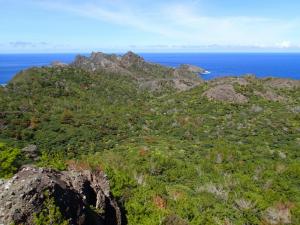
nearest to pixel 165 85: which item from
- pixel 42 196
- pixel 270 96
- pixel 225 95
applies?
pixel 225 95

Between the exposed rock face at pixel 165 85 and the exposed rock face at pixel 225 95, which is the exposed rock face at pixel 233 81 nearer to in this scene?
the exposed rock face at pixel 225 95

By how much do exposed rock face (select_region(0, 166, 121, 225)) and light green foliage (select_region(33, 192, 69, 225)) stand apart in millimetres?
250

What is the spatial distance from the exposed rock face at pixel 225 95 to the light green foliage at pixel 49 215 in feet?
244

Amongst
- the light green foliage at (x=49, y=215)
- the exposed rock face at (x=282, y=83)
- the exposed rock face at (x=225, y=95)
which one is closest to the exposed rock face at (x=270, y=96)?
the exposed rock face at (x=225, y=95)

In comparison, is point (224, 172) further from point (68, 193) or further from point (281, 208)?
point (68, 193)

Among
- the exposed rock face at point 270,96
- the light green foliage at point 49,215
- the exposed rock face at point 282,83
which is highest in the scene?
the light green foliage at point 49,215

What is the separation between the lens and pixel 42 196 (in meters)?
16.8

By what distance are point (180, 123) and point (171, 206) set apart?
4480 cm

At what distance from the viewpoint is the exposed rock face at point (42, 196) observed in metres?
16.4

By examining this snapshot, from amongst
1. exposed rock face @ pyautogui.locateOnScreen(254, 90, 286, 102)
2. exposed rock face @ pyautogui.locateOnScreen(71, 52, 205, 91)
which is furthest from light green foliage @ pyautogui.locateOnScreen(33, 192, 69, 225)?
exposed rock face @ pyautogui.locateOnScreen(71, 52, 205, 91)

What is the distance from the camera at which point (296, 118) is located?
7350 cm

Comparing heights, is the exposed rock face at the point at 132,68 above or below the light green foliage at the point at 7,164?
below

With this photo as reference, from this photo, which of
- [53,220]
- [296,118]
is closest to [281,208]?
[53,220]

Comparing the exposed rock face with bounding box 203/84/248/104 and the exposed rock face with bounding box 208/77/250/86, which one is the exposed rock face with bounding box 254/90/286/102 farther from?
the exposed rock face with bounding box 208/77/250/86
